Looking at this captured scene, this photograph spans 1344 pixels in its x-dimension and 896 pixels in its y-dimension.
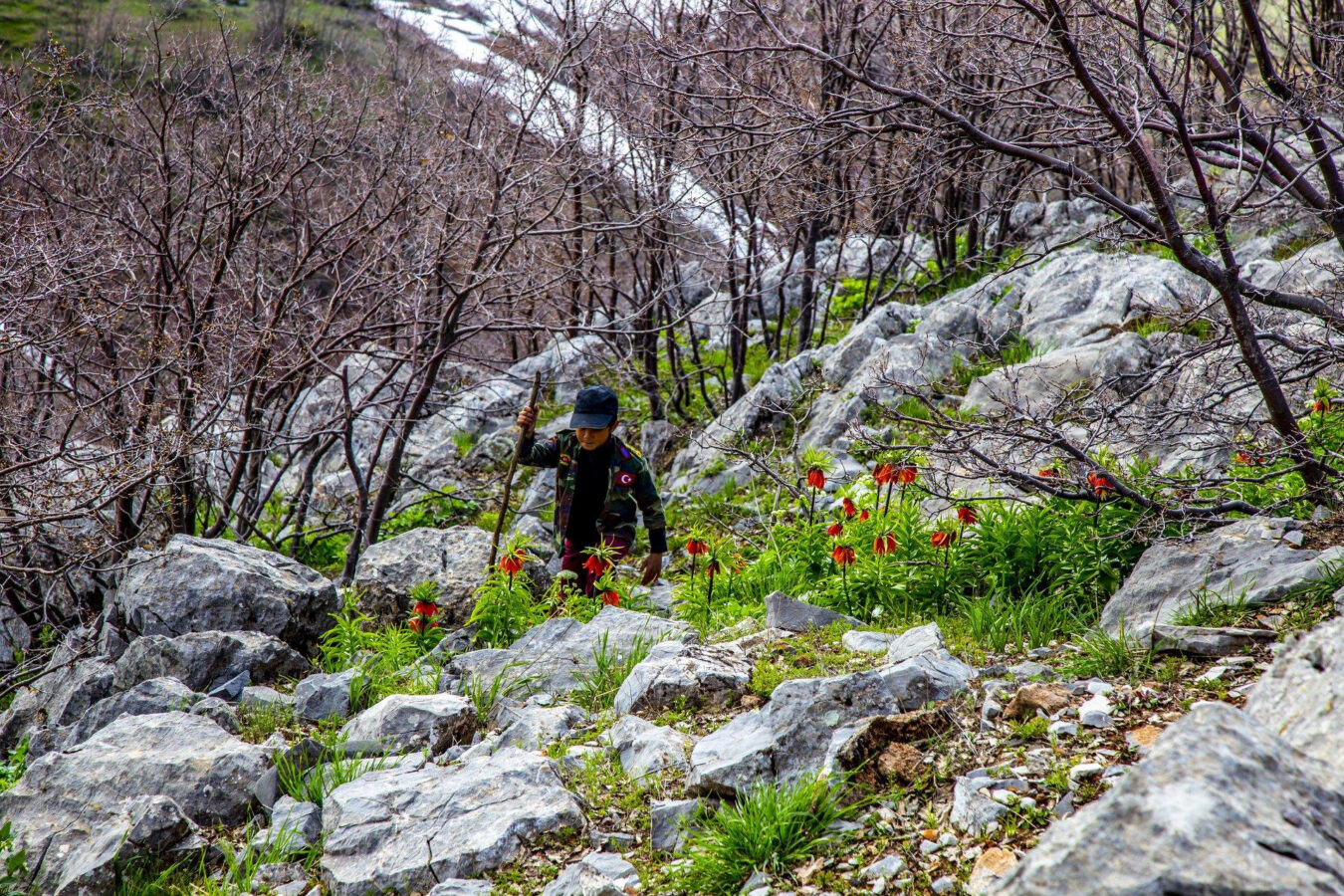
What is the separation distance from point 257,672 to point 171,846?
75.2 inches

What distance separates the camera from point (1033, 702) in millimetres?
3424

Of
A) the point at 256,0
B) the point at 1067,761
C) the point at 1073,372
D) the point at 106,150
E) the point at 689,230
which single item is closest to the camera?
the point at 1067,761

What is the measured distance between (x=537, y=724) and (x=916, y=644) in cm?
168

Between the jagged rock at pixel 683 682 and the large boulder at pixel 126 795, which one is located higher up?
the jagged rock at pixel 683 682

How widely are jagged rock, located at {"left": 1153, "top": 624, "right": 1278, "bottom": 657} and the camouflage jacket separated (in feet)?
10.6

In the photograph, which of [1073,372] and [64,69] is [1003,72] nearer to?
[1073,372]

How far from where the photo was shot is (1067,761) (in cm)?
308

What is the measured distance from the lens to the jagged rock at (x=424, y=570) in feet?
21.2

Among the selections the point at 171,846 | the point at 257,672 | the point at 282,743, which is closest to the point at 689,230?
the point at 257,672

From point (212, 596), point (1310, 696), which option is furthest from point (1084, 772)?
point (212, 596)

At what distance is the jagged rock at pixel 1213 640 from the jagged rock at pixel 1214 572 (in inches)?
5.1

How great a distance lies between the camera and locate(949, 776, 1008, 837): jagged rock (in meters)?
2.84

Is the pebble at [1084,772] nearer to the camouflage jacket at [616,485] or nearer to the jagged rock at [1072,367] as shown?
the camouflage jacket at [616,485]

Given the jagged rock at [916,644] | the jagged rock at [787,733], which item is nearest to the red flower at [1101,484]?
the jagged rock at [916,644]
